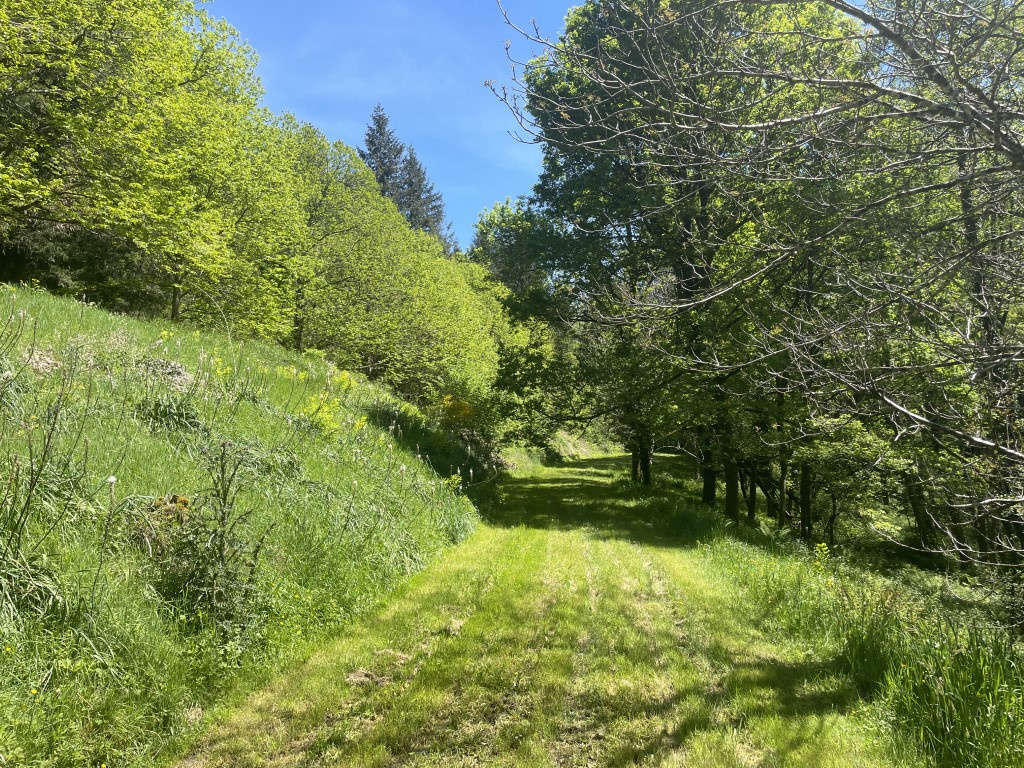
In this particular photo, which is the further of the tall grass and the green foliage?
the green foliage

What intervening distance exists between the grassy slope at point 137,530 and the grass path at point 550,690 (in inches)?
16.8

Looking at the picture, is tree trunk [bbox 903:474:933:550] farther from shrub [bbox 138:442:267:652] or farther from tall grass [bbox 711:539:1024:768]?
shrub [bbox 138:442:267:652]

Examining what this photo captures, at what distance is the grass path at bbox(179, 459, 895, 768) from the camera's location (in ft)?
11.1

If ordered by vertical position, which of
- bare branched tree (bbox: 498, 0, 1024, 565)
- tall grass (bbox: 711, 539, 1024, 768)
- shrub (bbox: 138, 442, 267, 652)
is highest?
bare branched tree (bbox: 498, 0, 1024, 565)

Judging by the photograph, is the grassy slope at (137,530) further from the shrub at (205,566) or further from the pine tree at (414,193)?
the pine tree at (414,193)

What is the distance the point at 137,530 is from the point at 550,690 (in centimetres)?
362

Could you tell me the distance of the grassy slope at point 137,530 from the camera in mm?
3184

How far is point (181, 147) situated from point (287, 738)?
54.8 ft

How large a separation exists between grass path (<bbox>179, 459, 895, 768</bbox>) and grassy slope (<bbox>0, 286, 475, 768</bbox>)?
427 millimetres

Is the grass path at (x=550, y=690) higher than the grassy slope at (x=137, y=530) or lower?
lower

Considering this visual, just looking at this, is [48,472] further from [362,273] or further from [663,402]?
[362,273]

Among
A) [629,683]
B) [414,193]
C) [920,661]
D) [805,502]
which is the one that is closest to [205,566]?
[629,683]

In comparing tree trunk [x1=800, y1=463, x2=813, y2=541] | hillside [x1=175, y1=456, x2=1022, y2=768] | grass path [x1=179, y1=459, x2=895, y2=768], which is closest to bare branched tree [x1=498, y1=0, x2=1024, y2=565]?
hillside [x1=175, y1=456, x2=1022, y2=768]

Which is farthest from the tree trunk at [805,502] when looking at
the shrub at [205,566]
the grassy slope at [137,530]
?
the shrub at [205,566]
